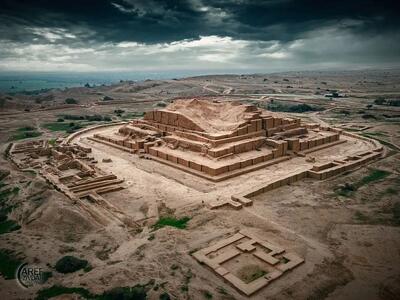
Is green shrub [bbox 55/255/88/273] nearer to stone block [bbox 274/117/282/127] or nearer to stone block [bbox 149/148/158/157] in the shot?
stone block [bbox 149/148/158/157]

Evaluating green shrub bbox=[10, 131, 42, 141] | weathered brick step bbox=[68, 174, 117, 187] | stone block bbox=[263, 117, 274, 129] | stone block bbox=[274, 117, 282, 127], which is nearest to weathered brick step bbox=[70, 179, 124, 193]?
weathered brick step bbox=[68, 174, 117, 187]

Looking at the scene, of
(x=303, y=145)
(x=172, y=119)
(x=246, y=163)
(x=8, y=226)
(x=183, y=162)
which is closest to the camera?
(x=8, y=226)

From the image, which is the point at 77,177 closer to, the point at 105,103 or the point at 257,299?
the point at 257,299

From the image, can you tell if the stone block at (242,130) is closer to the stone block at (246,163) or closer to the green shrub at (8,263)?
the stone block at (246,163)

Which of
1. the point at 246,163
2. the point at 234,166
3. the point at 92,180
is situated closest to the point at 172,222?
the point at 92,180

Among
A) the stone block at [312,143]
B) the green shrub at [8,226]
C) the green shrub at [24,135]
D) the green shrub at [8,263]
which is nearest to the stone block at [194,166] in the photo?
the stone block at [312,143]

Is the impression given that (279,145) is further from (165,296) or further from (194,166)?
(165,296)
